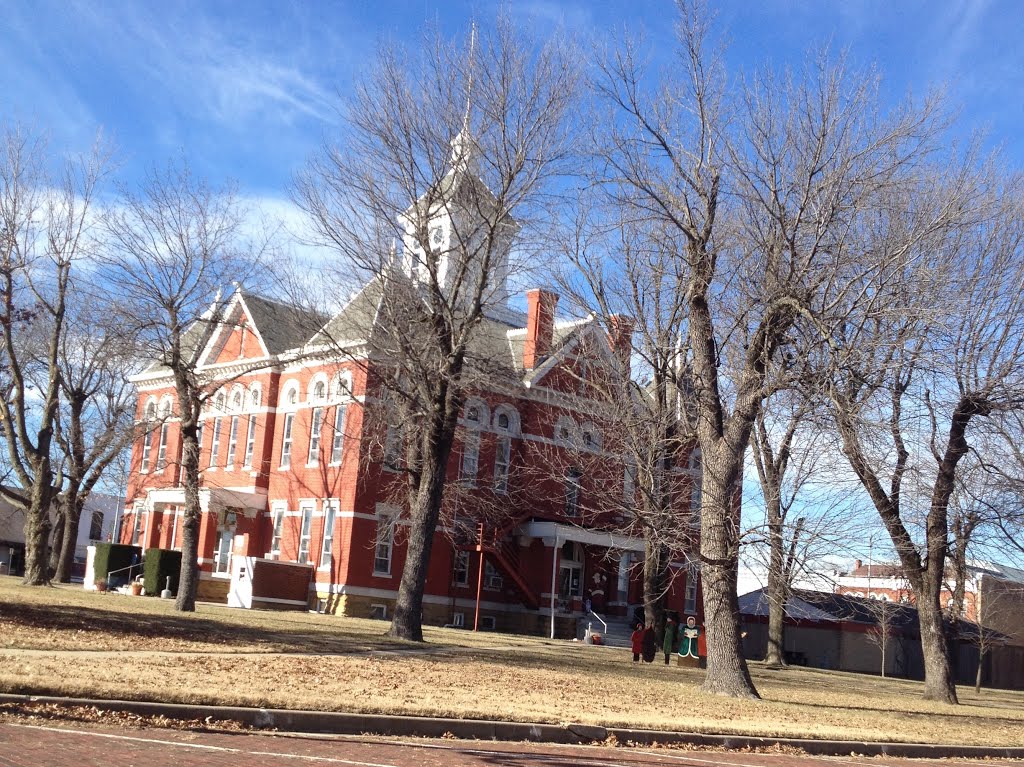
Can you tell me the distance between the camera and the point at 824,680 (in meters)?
30.6

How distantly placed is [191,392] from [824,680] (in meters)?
18.9

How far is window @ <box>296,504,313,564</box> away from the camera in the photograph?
132 feet

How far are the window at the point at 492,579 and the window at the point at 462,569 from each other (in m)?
0.75

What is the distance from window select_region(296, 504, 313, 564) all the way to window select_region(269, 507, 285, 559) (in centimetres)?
127

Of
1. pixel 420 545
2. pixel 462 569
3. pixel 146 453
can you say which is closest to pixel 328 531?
pixel 462 569

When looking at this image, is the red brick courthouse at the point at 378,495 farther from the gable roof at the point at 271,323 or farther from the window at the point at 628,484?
the window at the point at 628,484

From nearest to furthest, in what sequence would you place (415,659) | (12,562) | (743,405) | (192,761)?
1. (192,761)
2. (743,405)
3. (415,659)
4. (12,562)

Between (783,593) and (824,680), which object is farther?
(824,680)

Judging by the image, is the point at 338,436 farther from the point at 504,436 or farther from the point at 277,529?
the point at 504,436

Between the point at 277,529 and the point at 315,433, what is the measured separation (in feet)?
13.5

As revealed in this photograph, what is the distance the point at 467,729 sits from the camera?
40.2 feet

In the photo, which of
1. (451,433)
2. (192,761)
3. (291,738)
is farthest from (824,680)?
(192,761)

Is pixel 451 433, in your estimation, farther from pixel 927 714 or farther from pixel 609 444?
pixel 927 714

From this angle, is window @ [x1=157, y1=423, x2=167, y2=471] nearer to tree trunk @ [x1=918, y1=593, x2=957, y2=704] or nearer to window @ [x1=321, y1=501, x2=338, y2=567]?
window @ [x1=321, y1=501, x2=338, y2=567]
